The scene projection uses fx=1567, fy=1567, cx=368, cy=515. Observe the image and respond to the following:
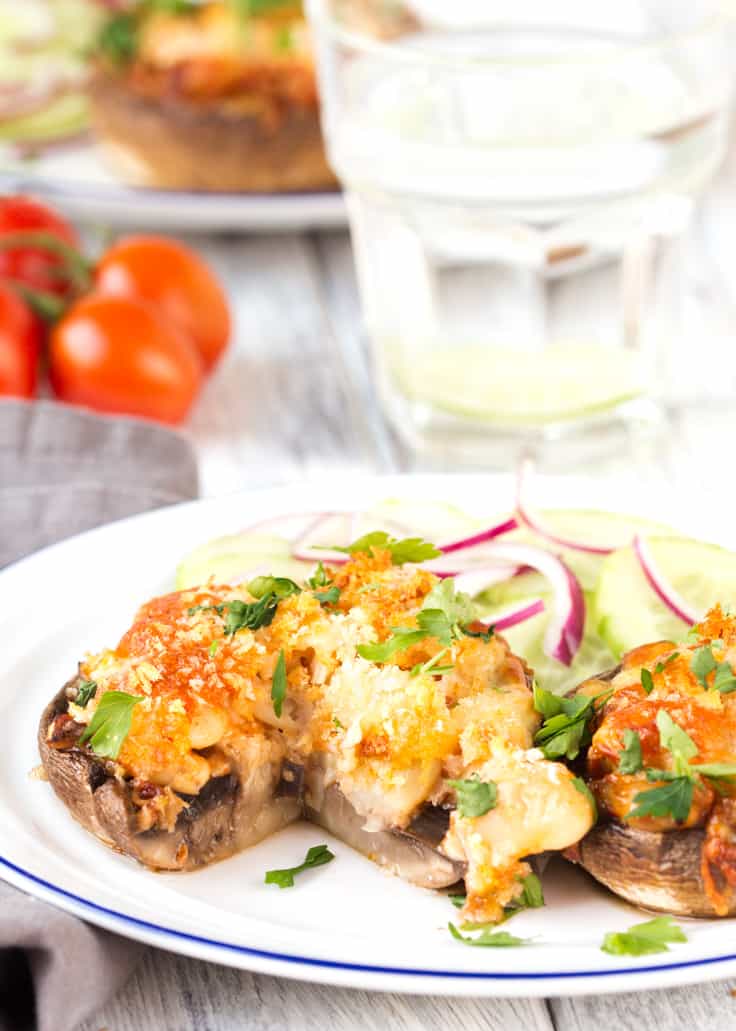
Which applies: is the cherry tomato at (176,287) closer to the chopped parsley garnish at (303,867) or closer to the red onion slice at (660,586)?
the red onion slice at (660,586)

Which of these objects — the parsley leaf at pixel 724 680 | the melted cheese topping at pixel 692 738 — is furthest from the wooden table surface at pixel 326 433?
the parsley leaf at pixel 724 680

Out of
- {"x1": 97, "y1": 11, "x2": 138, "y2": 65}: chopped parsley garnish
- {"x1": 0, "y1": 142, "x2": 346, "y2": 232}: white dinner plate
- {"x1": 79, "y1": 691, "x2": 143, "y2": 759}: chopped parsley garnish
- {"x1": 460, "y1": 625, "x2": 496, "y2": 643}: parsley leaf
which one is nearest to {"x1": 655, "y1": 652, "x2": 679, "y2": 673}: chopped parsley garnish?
{"x1": 460, "y1": 625, "x2": 496, "y2": 643}: parsley leaf

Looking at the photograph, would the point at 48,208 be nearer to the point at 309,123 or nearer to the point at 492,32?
the point at 309,123

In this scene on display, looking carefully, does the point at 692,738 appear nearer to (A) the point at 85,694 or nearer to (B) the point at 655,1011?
(B) the point at 655,1011

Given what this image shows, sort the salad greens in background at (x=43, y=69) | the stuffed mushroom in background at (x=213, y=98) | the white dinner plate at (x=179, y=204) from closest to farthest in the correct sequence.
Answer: the white dinner plate at (x=179, y=204), the stuffed mushroom in background at (x=213, y=98), the salad greens in background at (x=43, y=69)

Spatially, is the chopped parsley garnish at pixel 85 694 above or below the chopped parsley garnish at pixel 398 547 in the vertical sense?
above

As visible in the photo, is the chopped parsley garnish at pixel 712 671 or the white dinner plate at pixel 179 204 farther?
the white dinner plate at pixel 179 204
